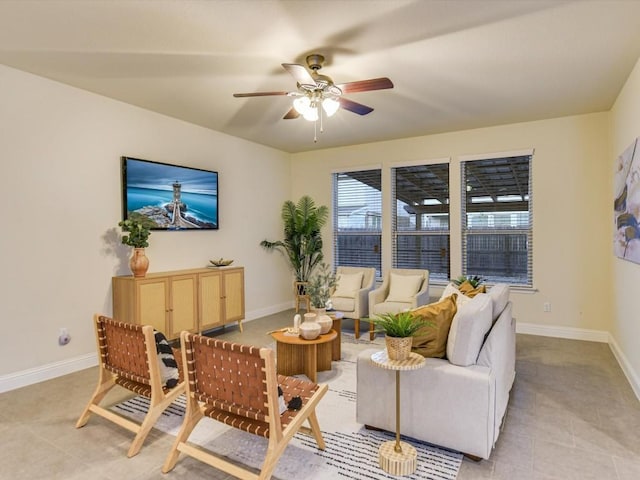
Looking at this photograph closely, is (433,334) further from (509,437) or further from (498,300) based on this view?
(509,437)

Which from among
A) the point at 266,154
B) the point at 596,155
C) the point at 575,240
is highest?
the point at 266,154

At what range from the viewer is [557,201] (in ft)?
16.1

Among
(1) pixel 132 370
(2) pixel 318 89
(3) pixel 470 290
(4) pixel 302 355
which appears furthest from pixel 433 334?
(2) pixel 318 89

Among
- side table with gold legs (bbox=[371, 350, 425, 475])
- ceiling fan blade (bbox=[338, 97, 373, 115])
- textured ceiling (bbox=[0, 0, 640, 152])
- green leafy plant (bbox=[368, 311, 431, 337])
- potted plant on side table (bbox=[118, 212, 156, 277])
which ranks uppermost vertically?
textured ceiling (bbox=[0, 0, 640, 152])

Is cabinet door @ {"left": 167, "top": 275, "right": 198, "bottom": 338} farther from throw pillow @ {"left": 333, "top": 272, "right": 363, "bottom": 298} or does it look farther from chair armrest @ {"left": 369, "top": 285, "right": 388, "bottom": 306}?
chair armrest @ {"left": 369, "top": 285, "right": 388, "bottom": 306}

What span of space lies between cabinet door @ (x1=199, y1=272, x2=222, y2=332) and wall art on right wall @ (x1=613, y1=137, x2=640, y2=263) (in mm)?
4264

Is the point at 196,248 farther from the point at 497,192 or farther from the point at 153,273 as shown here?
the point at 497,192

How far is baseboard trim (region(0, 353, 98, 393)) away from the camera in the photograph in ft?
10.8

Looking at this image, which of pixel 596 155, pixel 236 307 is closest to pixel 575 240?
pixel 596 155

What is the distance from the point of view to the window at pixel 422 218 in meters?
5.68

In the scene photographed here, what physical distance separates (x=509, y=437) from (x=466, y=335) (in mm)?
859

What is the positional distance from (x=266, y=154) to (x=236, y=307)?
8.62 ft

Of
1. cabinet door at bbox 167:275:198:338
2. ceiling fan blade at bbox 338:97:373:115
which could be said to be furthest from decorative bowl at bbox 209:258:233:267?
ceiling fan blade at bbox 338:97:373:115

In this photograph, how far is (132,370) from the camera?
8.02ft
